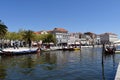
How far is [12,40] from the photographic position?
418 feet

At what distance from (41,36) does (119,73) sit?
135 metres

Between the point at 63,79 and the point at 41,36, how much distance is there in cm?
12816

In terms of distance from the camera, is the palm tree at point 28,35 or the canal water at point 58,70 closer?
the canal water at point 58,70

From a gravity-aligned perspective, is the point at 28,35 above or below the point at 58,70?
above

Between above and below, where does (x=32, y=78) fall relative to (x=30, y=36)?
below

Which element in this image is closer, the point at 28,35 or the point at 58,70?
the point at 58,70

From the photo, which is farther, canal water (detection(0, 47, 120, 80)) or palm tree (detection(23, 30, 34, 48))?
palm tree (detection(23, 30, 34, 48))

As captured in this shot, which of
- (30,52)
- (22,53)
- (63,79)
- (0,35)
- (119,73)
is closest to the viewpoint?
(119,73)

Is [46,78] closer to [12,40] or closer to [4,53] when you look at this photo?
[4,53]

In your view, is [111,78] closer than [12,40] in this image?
Yes

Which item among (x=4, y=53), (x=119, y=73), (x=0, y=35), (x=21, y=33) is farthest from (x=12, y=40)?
(x=119, y=73)

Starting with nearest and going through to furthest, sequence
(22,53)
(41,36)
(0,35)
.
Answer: (22,53)
(0,35)
(41,36)

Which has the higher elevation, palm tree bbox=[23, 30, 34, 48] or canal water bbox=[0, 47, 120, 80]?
palm tree bbox=[23, 30, 34, 48]

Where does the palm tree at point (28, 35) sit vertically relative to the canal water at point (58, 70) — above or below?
above
